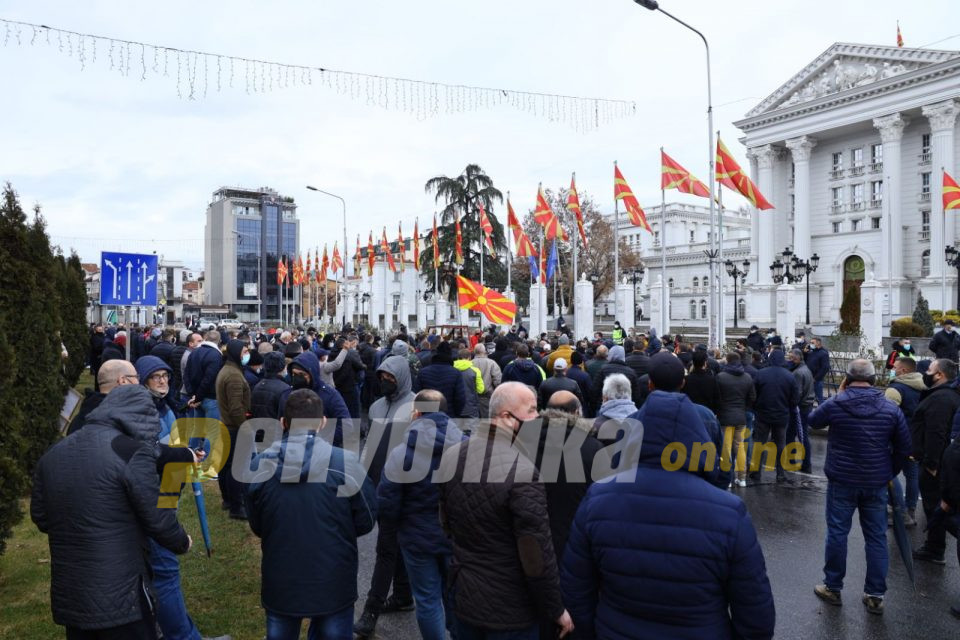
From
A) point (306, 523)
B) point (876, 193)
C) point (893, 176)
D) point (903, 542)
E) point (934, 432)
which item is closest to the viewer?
point (306, 523)

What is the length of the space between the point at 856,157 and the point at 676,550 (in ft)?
188

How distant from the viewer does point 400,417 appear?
5.62 metres

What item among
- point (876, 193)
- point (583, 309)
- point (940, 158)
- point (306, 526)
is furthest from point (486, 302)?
point (876, 193)

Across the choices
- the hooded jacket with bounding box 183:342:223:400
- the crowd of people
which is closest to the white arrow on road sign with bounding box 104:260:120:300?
the hooded jacket with bounding box 183:342:223:400

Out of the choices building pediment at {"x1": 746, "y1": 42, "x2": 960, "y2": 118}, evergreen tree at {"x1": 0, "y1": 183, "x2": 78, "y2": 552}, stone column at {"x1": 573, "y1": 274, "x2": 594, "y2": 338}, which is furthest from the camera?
building pediment at {"x1": 746, "y1": 42, "x2": 960, "y2": 118}

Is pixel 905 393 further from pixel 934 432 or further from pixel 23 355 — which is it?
pixel 23 355

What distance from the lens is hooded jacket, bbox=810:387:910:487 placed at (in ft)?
17.6

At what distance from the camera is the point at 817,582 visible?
591 centimetres

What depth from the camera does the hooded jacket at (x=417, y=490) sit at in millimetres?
4016

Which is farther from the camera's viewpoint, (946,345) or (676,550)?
(946,345)

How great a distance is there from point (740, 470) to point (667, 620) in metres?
7.31

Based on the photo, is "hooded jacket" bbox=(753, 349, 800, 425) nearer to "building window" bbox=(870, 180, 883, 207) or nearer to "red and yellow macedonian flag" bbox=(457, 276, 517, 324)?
"red and yellow macedonian flag" bbox=(457, 276, 517, 324)

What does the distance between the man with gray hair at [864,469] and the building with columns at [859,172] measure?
40.3 meters

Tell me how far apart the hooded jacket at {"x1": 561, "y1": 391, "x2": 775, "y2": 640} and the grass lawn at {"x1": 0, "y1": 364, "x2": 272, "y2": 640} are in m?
3.39
